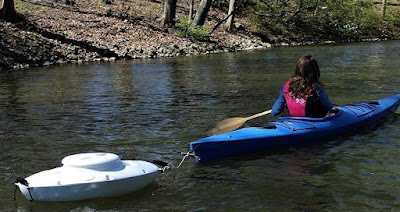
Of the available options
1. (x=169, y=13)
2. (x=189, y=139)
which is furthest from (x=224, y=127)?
(x=169, y=13)

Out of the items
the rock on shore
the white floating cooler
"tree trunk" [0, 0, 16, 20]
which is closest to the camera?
the white floating cooler

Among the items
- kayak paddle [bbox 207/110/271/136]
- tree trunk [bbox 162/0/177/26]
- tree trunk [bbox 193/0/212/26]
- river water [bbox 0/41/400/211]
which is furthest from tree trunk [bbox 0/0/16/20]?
kayak paddle [bbox 207/110/271/136]

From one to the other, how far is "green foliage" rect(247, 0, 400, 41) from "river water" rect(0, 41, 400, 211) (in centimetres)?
1339

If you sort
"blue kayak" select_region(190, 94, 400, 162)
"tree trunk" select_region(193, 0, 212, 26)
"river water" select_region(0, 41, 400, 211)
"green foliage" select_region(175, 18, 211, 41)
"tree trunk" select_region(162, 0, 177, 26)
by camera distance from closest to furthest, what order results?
1. "river water" select_region(0, 41, 400, 211)
2. "blue kayak" select_region(190, 94, 400, 162)
3. "green foliage" select_region(175, 18, 211, 41)
4. "tree trunk" select_region(162, 0, 177, 26)
5. "tree trunk" select_region(193, 0, 212, 26)

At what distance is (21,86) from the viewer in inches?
494

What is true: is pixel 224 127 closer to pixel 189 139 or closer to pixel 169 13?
pixel 189 139

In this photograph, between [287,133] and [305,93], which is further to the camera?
[305,93]

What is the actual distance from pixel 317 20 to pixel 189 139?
24905 mm

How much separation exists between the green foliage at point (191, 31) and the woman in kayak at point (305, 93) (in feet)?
52.9

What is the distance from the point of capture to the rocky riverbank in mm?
17875

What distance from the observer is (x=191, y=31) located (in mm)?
22703

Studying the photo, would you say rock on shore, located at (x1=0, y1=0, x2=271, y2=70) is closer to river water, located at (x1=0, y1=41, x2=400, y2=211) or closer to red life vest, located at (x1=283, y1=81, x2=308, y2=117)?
river water, located at (x1=0, y1=41, x2=400, y2=211)

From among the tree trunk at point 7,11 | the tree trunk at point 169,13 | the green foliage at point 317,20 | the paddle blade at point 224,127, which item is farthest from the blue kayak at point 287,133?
the green foliage at point 317,20

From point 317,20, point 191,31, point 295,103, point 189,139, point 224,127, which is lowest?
point 189,139
